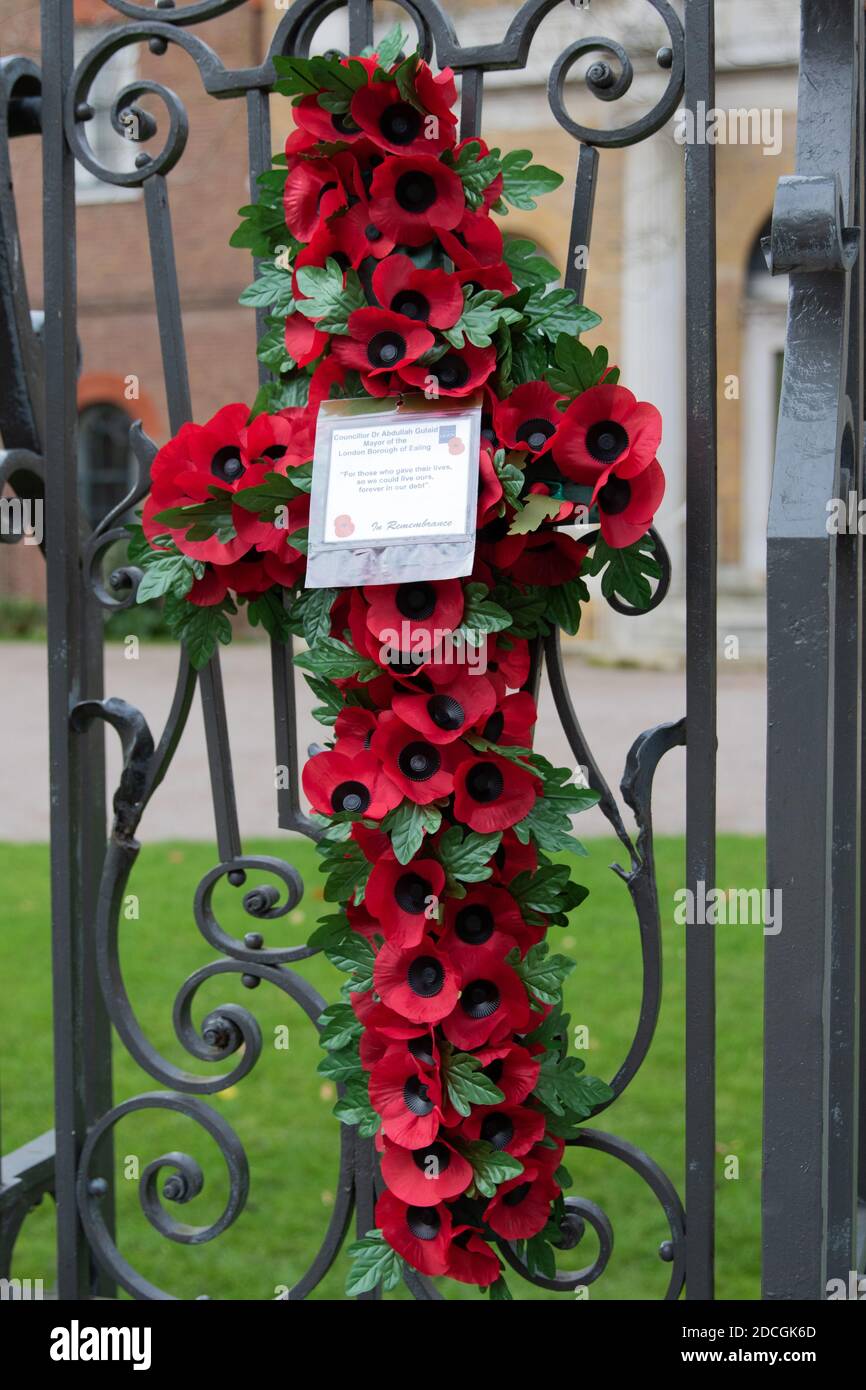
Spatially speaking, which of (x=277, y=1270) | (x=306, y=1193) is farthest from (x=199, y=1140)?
(x=277, y=1270)

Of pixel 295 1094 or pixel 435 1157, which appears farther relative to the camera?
pixel 295 1094

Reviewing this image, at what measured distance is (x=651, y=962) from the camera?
171cm

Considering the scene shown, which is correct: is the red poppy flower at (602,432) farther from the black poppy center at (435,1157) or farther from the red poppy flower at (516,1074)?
the black poppy center at (435,1157)

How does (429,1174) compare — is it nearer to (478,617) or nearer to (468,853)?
(468,853)

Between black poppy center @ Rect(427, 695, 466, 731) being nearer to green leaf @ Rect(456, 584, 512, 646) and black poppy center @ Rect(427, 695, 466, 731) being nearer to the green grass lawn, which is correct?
green leaf @ Rect(456, 584, 512, 646)

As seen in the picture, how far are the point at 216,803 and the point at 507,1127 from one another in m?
0.57

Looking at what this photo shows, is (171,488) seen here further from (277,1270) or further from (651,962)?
(277,1270)

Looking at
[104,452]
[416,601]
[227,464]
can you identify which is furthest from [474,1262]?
[104,452]

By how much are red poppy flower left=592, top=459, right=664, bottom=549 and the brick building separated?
10.2m

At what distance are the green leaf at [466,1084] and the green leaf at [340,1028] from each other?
137mm

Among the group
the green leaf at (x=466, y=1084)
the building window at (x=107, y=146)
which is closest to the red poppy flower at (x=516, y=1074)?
the green leaf at (x=466, y=1084)

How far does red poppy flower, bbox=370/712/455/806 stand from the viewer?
1648 millimetres

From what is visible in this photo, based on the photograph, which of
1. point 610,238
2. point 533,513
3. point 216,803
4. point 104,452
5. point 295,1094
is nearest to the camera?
point 533,513

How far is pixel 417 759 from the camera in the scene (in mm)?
1659
